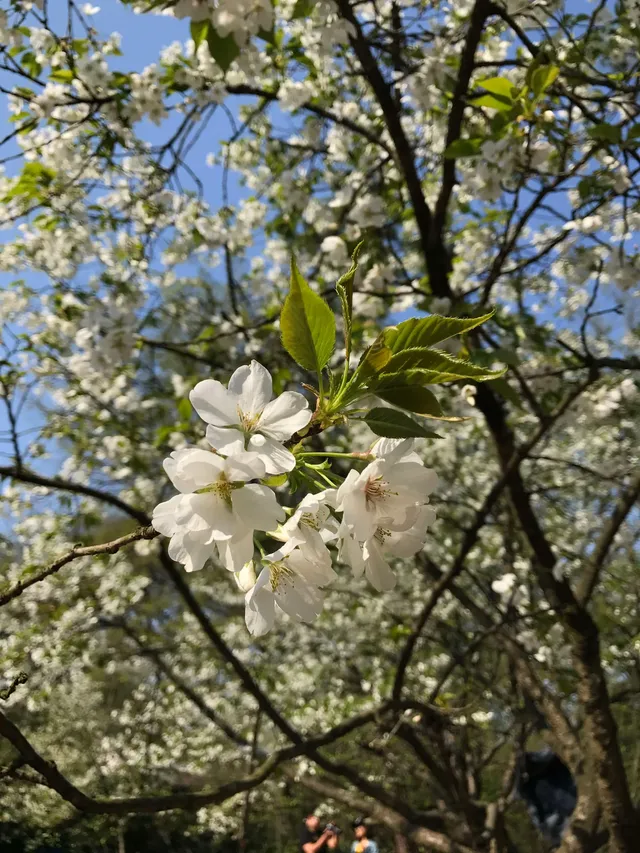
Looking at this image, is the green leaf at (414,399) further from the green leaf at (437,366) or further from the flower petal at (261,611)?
the flower petal at (261,611)

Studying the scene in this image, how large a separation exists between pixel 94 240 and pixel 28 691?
3.06 m

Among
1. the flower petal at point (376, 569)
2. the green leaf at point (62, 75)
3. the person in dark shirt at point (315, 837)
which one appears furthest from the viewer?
the person in dark shirt at point (315, 837)

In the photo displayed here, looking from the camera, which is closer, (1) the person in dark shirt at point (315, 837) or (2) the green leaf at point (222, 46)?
(2) the green leaf at point (222, 46)

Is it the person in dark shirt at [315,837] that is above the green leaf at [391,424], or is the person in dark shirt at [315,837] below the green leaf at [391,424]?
above

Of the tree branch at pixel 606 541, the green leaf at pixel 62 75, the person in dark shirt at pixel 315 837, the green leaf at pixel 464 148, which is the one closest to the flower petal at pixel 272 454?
the green leaf at pixel 464 148

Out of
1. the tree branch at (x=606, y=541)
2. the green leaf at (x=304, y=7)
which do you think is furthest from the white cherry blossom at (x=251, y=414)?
the tree branch at (x=606, y=541)

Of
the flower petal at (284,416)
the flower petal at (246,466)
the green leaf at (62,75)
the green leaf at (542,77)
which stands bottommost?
the flower petal at (246,466)

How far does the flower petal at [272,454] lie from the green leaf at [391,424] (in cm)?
9

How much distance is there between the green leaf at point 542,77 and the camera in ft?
4.71

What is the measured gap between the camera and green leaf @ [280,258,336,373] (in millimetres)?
585

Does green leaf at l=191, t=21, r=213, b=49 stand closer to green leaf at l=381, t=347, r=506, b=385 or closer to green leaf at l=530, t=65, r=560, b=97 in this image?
green leaf at l=530, t=65, r=560, b=97

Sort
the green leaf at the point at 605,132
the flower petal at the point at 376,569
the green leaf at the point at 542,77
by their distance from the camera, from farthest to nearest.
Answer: the green leaf at the point at 605,132
the green leaf at the point at 542,77
the flower petal at the point at 376,569

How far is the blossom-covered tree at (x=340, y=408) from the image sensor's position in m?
0.64

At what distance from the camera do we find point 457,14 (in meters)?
3.30
